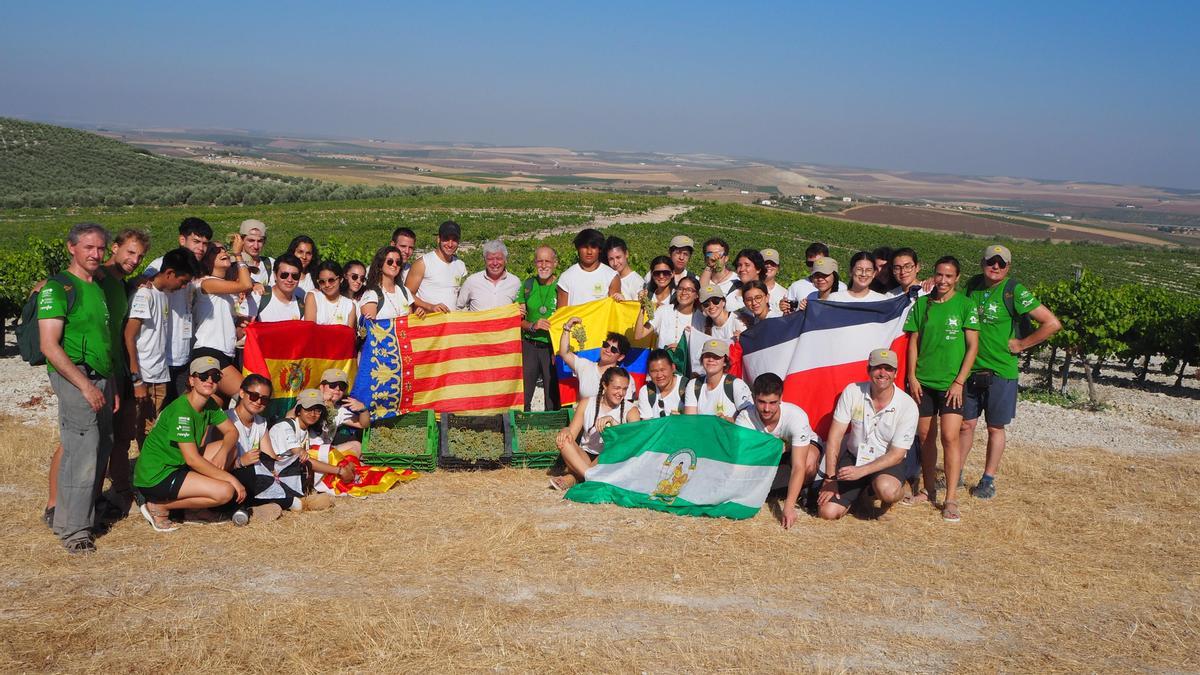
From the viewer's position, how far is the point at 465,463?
8.31 m

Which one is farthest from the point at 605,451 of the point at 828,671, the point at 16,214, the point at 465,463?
the point at 16,214

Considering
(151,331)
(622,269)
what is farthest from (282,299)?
(622,269)

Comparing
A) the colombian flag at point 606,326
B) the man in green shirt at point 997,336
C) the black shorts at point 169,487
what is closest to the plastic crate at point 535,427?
the colombian flag at point 606,326

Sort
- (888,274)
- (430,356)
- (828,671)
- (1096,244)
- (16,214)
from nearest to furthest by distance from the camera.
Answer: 1. (828,671)
2. (888,274)
3. (430,356)
4. (16,214)
5. (1096,244)

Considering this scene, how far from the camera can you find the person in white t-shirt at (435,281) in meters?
8.95

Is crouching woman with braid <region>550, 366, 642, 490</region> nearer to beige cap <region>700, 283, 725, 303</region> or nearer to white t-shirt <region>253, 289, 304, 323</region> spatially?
beige cap <region>700, 283, 725, 303</region>

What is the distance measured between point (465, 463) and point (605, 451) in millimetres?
1521

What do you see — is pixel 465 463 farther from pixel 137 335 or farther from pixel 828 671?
pixel 828 671

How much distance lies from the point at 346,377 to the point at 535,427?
78.5 inches

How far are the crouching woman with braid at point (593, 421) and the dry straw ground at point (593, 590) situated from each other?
1.26 ft

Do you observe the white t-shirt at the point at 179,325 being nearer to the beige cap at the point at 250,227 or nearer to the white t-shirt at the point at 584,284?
the beige cap at the point at 250,227

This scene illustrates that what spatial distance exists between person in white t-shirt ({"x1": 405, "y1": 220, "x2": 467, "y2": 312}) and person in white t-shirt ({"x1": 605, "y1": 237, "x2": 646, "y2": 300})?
Result: 1572mm

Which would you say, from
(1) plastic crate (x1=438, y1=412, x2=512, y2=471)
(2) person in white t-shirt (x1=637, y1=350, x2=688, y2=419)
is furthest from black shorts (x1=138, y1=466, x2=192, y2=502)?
(2) person in white t-shirt (x1=637, y1=350, x2=688, y2=419)

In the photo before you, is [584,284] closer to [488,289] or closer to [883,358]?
[488,289]
